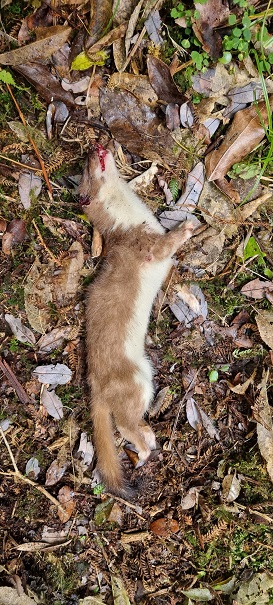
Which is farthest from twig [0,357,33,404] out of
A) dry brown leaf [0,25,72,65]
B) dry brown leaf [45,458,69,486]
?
dry brown leaf [0,25,72,65]

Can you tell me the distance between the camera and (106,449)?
144 inches

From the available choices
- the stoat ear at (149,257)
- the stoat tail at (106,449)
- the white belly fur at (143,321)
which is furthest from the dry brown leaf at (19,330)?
the stoat ear at (149,257)

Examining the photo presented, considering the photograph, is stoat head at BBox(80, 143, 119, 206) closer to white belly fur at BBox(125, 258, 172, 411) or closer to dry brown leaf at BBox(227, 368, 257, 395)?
white belly fur at BBox(125, 258, 172, 411)

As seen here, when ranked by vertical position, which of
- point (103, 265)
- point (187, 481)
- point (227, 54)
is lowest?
point (187, 481)

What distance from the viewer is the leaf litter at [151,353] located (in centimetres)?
370

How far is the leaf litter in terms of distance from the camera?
12.1 ft

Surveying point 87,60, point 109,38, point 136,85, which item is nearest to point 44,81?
point 87,60

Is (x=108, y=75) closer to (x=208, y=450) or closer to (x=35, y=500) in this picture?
(x=208, y=450)

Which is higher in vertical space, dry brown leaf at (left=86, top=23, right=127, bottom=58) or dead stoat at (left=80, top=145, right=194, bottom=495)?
dry brown leaf at (left=86, top=23, right=127, bottom=58)

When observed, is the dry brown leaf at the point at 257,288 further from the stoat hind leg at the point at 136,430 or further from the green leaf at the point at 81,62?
the green leaf at the point at 81,62

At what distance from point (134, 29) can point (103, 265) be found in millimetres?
1712

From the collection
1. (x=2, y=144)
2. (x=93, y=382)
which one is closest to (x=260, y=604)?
(x=93, y=382)

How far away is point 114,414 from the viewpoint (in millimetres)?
3611

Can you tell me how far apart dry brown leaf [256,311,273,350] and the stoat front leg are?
0.85m
